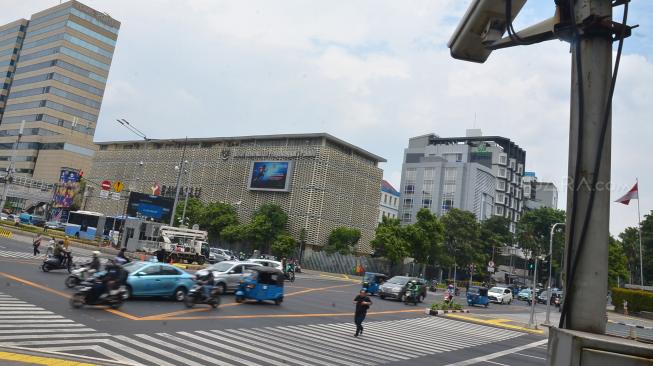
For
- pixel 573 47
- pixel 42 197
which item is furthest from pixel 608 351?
pixel 42 197

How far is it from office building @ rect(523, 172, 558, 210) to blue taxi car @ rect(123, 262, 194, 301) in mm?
108812

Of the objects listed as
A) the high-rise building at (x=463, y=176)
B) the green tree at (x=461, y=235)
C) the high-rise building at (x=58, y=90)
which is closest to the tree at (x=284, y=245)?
the green tree at (x=461, y=235)

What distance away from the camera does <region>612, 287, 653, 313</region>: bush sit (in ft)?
164

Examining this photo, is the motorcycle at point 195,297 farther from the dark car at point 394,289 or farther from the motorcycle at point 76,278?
the dark car at point 394,289

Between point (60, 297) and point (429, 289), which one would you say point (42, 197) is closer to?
point (429, 289)

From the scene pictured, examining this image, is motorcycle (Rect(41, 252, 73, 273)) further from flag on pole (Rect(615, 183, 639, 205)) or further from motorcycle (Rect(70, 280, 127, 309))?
flag on pole (Rect(615, 183, 639, 205))

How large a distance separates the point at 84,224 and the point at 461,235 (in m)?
50.3

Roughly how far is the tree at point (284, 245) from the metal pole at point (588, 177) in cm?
5779

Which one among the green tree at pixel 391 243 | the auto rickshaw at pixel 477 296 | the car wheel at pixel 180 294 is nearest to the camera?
the car wheel at pixel 180 294

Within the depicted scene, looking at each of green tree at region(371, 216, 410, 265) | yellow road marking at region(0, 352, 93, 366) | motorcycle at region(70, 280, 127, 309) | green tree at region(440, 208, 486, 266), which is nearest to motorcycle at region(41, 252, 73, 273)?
motorcycle at region(70, 280, 127, 309)

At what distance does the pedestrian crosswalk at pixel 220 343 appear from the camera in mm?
10195

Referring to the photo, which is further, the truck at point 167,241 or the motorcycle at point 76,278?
the truck at point 167,241

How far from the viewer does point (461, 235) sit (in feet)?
237

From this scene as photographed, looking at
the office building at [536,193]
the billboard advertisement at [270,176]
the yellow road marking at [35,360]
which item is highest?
the office building at [536,193]
